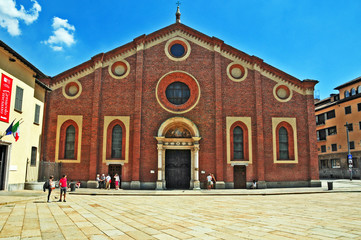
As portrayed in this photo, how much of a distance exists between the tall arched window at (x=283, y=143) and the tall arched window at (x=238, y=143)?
153 inches

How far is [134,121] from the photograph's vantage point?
27891 millimetres

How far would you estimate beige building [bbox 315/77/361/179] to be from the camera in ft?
147

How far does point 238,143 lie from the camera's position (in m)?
28.9

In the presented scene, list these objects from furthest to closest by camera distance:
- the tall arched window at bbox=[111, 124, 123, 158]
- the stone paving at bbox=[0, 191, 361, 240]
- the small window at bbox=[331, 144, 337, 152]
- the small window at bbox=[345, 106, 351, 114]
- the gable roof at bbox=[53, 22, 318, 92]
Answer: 1. the small window at bbox=[331, 144, 337, 152]
2. the small window at bbox=[345, 106, 351, 114]
3. the gable roof at bbox=[53, 22, 318, 92]
4. the tall arched window at bbox=[111, 124, 123, 158]
5. the stone paving at bbox=[0, 191, 361, 240]

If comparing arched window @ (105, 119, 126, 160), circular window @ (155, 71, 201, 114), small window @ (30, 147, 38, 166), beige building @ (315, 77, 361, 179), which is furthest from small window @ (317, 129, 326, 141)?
small window @ (30, 147, 38, 166)

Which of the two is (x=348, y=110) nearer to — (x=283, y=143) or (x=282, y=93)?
(x=282, y=93)

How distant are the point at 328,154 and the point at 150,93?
3771 cm

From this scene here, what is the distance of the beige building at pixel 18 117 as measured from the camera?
20.2m

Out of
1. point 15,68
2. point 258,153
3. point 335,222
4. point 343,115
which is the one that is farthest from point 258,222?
point 343,115

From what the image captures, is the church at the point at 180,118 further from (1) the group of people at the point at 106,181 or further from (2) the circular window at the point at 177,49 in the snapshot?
(1) the group of people at the point at 106,181

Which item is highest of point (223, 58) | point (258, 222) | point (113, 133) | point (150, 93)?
point (223, 58)

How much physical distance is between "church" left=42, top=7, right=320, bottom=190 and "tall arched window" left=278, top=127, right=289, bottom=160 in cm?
10

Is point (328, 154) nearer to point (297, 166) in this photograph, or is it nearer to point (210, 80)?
point (297, 166)

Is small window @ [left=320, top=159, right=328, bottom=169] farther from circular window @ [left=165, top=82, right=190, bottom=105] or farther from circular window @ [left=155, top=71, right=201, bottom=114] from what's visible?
circular window @ [left=165, top=82, right=190, bottom=105]
